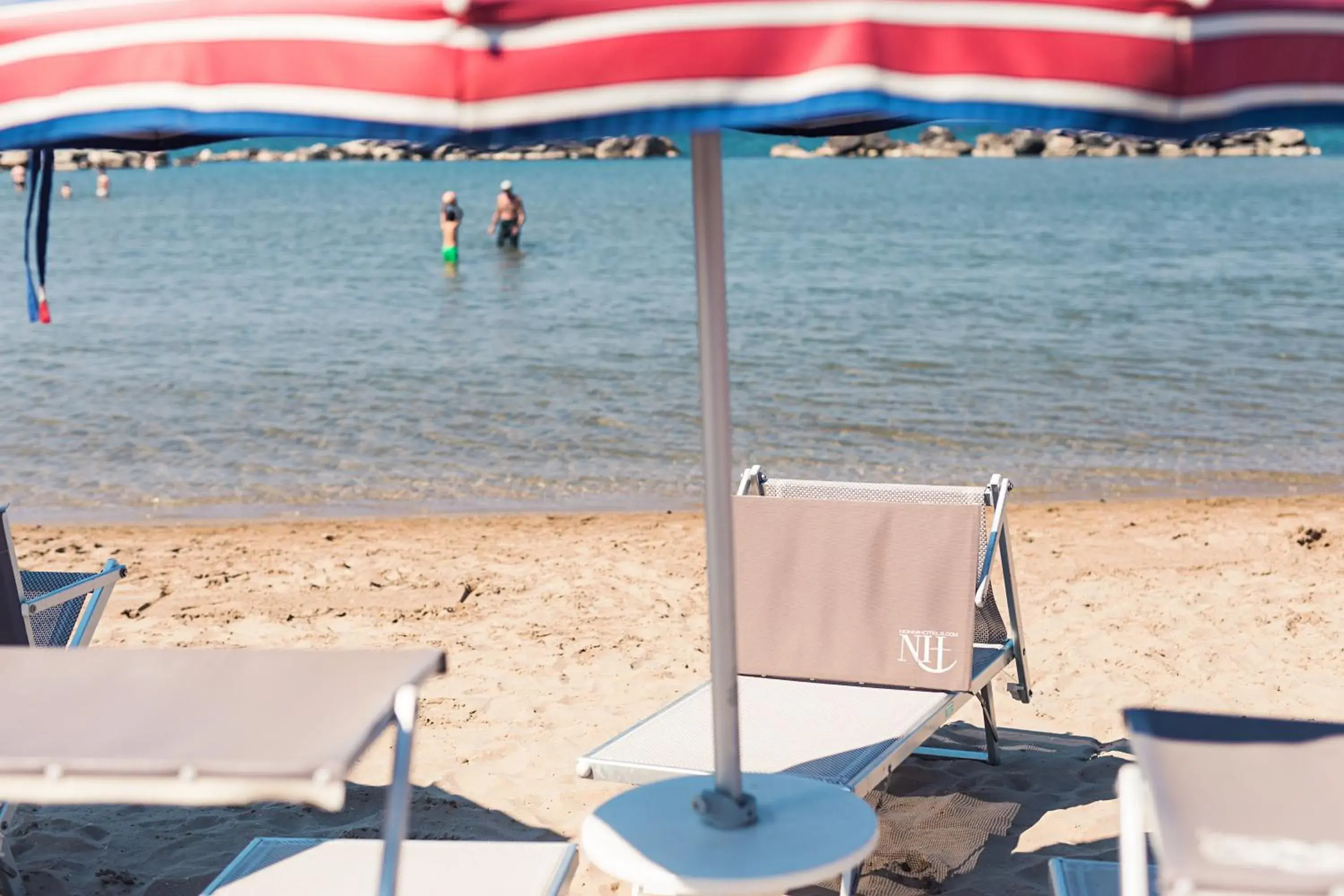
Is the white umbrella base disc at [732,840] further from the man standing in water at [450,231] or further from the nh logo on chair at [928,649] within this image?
the man standing in water at [450,231]

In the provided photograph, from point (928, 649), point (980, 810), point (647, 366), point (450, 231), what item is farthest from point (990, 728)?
point (450, 231)

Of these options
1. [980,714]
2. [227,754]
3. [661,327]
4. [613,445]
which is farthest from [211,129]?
[661,327]

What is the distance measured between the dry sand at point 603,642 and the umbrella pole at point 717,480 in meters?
1.05

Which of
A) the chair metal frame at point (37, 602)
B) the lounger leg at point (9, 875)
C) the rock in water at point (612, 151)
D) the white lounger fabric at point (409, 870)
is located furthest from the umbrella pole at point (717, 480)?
the rock in water at point (612, 151)

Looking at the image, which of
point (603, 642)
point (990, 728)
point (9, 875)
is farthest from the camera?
point (603, 642)

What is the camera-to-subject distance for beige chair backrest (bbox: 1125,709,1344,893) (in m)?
2.01

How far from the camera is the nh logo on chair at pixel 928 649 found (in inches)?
156

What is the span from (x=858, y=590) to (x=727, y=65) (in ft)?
8.12

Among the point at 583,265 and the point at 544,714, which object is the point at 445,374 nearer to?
the point at 544,714

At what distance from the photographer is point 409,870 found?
302 cm

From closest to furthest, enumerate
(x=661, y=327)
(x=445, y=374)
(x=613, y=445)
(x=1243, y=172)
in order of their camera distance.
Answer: (x=613, y=445) → (x=445, y=374) → (x=661, y=327) → (x=1243, y=172)

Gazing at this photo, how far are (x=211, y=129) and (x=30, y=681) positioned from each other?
1239mm

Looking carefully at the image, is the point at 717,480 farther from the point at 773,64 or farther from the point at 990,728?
the point at 990,728

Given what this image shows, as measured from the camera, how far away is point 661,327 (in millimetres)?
17188
